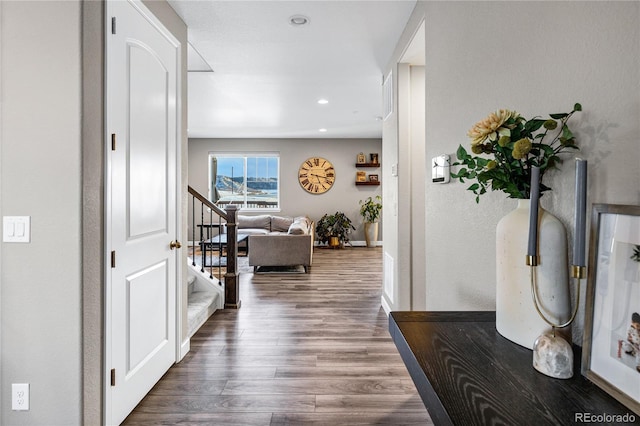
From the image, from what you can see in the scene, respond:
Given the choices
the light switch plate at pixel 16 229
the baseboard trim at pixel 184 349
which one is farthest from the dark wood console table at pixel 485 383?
the baseboard trim at pixel 184 349

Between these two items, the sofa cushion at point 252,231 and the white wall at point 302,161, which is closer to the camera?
the sofa cushion at point 252,231

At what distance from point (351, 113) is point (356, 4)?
11.4ft

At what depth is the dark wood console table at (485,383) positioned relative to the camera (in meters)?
0.63

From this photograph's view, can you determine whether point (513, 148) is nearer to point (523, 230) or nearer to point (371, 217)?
point (523, 230)

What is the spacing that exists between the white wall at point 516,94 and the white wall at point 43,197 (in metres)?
1.76

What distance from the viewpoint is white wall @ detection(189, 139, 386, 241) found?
339 inches

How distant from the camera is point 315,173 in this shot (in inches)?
340

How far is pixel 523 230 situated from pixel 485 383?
39 cm

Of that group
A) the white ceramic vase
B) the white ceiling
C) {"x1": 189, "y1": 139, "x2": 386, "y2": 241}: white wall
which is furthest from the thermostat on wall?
{"x1": 189, "y1": 139, "x2": 386, "y2": 241}: white wall

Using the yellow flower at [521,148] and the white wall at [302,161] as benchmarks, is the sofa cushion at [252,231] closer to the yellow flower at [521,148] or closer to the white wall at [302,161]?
the white wall at [302,161]

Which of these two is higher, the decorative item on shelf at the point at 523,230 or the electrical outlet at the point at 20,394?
the decorative item on shelf at the point at 523,230

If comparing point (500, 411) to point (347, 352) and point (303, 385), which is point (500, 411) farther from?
point (347, 352)

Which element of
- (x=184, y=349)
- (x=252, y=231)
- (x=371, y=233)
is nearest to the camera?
(x=184, y=349)

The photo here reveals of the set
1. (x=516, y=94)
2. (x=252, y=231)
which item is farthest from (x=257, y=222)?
(x=516, y=94)
